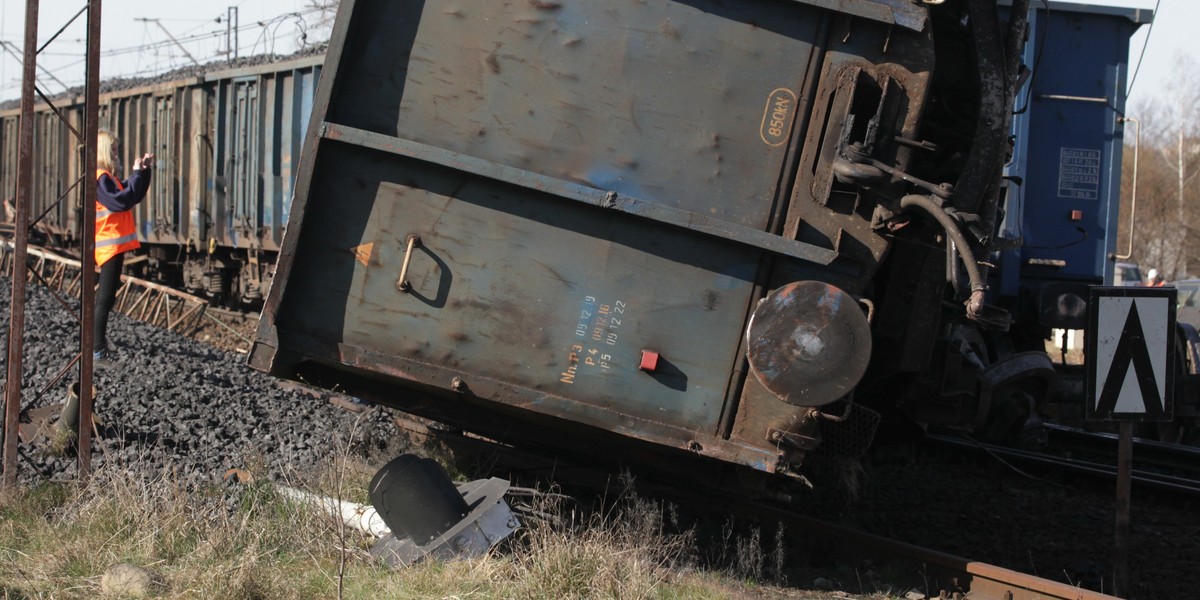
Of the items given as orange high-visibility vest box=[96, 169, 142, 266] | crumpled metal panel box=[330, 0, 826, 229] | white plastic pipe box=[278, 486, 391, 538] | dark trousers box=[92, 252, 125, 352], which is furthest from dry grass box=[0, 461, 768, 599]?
orange high-visibility vest box=[96, 169, 142, 266]

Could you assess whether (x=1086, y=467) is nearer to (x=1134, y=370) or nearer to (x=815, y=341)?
(x=1134, y=370)

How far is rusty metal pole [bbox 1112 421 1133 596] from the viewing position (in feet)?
19.0

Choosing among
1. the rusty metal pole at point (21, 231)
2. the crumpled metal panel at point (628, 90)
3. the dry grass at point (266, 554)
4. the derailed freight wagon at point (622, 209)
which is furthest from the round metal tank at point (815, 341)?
the rusty metal pole at point (21, 231)

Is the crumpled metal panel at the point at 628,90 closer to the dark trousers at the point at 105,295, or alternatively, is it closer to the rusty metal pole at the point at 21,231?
the rusty metal pole at the point at 21,231

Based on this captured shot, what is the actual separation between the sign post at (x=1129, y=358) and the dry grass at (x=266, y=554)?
2674 mm

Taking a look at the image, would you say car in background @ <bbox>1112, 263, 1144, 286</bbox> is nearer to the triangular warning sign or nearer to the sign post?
the sign post

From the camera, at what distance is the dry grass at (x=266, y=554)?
4.69m

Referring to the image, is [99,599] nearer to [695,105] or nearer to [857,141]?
[695,105]

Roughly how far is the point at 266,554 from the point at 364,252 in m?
1.55

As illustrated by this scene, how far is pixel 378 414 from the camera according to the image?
8.02m

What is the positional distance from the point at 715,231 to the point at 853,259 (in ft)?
2.20

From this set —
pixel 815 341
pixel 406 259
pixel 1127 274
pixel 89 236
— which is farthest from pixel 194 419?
pixel 1127 274

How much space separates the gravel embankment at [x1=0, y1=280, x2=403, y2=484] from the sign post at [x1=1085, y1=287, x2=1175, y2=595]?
434 centimetres

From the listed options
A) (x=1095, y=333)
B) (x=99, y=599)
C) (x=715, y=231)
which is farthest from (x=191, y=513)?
(x=1095, y=333)
